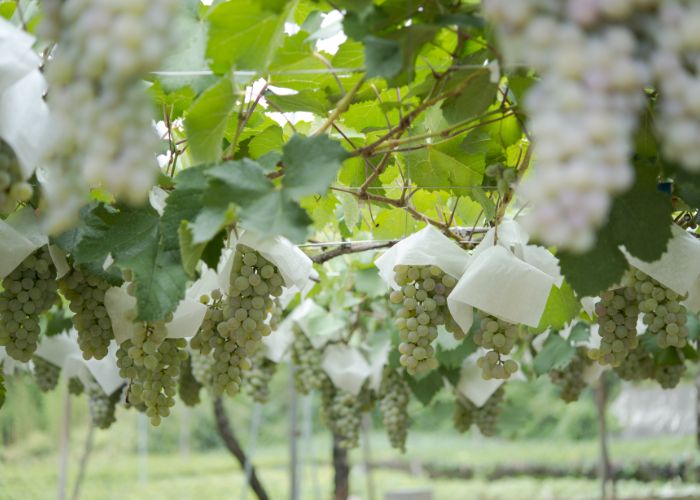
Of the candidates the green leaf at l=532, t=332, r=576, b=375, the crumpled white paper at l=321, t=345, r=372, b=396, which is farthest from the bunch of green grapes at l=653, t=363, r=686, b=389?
the crumpled white paper at l=321, t=345, r=372, b=396

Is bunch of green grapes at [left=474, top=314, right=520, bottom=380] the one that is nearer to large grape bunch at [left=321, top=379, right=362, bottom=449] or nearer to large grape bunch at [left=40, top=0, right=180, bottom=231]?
large grape bunch at [left=40, top=0, right=180, bottom=231]

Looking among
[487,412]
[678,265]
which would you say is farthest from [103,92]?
[487,412]

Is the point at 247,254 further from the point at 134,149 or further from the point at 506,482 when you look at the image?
the point at 506,482

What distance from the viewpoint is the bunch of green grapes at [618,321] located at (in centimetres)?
162

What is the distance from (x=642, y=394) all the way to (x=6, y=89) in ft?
42.8

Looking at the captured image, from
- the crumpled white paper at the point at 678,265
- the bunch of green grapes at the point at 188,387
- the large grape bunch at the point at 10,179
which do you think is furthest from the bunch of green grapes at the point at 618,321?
the bunch of green grapes at the point at 188,387

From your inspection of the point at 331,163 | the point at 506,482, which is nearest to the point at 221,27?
the point at 331,163

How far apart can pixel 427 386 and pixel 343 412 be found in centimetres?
41

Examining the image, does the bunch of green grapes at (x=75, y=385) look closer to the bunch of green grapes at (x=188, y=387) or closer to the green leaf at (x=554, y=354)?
the bunch of green grapes at (x=188, y=387)

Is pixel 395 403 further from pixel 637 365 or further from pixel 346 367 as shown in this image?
pixel 637 365

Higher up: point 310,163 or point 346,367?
point 310,163

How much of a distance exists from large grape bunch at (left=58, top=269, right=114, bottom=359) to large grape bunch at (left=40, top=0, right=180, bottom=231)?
78 cm

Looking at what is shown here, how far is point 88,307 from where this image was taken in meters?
1.61

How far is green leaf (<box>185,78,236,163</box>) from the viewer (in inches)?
46.2
